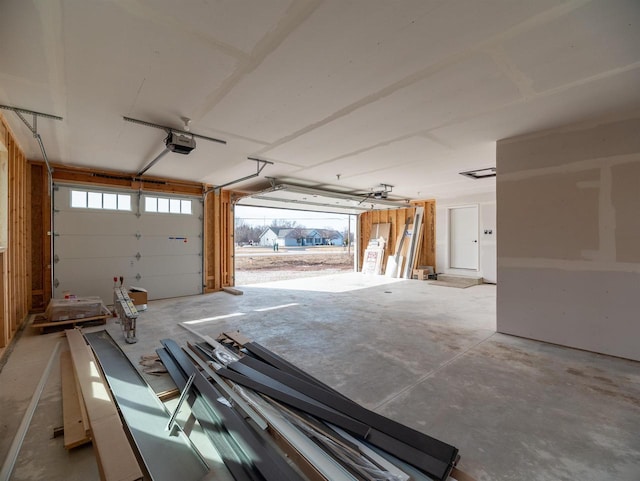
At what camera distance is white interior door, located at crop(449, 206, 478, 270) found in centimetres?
880

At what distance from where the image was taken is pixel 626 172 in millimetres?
3123

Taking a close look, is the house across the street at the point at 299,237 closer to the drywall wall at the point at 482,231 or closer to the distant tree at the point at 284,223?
the distant tree at the point at 284,223

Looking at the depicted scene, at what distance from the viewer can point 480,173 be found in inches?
237

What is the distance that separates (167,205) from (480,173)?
692cm

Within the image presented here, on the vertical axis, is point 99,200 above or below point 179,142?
below

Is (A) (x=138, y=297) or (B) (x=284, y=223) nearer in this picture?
(A) (x=138, y=297)

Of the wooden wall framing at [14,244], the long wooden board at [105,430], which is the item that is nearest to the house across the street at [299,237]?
the wooden wall framing at [14,244]

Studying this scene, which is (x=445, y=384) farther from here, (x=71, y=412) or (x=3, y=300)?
(x=3, y=300)

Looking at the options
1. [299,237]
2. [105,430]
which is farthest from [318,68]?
[299,237]

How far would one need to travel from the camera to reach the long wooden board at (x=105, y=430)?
144 centimetres


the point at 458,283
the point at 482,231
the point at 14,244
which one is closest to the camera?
the point at 14,244

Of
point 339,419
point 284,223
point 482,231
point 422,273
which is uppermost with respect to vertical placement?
point 284,223

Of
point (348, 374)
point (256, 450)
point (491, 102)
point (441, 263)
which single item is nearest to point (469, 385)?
point (348, 374)

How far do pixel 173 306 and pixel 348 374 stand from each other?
13.9 ft
